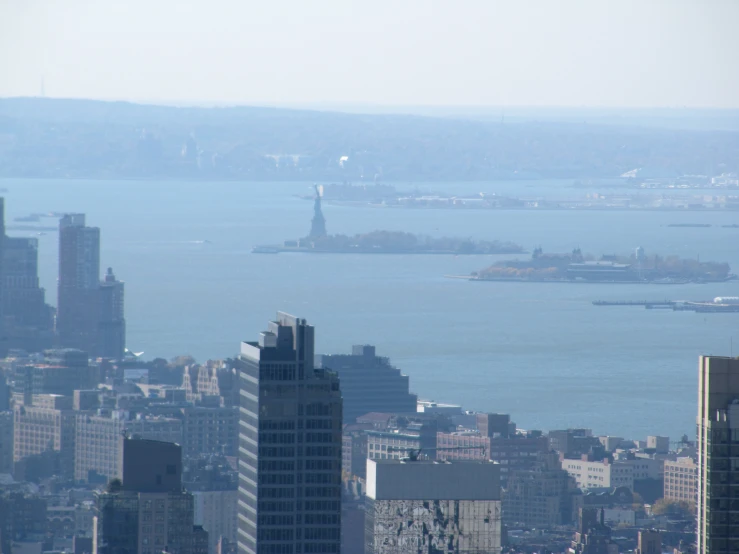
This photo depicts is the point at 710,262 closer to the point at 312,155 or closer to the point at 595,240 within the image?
the point at 595,240

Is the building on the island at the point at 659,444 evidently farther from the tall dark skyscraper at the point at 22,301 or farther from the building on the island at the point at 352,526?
the tall dark skyscraper at the point at 22,301

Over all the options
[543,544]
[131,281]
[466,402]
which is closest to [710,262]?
[131,281]

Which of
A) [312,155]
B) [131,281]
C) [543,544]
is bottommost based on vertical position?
[543,544]

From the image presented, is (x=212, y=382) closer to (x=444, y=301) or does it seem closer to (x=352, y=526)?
(x=352, y=526)

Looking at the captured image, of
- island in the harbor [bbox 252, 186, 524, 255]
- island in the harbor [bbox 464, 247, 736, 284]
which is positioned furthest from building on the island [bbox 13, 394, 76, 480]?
island in the harbor [bbox 252, 186, 524, 255]

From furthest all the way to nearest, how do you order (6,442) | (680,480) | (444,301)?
(444,301) → (6,442) → (680,480)

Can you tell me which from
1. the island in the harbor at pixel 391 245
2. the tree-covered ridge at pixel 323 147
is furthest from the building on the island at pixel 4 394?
the tree-covered ridge at pixel 323 147

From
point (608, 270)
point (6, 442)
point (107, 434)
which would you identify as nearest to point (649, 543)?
point (107, 434)
